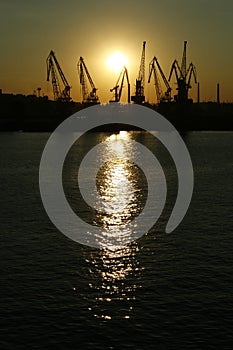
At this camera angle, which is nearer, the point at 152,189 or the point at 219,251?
the point at 219,251

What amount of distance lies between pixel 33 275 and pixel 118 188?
1186 inches

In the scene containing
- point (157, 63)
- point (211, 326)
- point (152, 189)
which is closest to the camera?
point (211, 326)

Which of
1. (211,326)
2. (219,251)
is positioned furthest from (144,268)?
(211,326)

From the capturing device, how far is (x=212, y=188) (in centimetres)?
5094

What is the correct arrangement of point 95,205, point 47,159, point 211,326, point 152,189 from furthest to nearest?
1. point 47,159
2. point 152,189
3. point 95,205
4. point 211,326

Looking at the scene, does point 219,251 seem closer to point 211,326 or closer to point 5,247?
point 211,326

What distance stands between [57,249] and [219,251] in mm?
8452

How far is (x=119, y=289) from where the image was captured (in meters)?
21.4

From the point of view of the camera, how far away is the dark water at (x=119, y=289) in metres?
17.3

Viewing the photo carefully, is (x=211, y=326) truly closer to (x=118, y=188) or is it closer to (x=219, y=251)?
(x=219, y=251)

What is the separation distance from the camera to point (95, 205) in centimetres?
4141

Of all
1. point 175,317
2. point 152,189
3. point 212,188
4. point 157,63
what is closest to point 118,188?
point 152,189

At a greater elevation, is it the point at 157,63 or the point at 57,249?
the point at 157,63

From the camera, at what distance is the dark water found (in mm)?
17297
